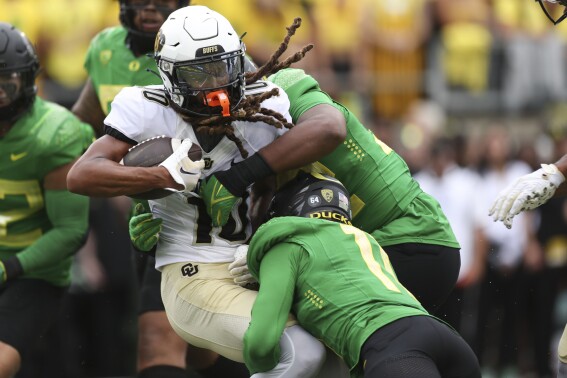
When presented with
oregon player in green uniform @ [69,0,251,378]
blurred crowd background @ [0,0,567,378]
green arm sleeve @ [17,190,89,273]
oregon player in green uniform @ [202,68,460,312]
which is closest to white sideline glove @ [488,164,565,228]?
oregon player in green uniform @ [202,68,460,312]

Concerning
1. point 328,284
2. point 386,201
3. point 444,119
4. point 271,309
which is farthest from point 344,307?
point 444,119

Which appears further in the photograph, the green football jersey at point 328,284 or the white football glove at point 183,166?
the white football glove at point 183,166

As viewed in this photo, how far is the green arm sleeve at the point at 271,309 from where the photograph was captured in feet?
14.0

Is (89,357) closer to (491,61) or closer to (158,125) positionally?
(158,125)

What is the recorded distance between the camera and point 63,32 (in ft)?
35.3

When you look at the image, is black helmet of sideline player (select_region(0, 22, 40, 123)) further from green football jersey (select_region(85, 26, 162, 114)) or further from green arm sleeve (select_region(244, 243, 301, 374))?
green arm sleeve (select_region(244, 243, 301, 374))

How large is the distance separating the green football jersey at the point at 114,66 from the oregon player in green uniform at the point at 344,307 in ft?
7.12

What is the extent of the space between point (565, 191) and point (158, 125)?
1848 mm

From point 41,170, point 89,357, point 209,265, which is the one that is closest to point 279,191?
point 209,265

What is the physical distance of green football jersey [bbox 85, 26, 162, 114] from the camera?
21.1 ft

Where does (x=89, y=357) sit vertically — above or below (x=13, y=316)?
below

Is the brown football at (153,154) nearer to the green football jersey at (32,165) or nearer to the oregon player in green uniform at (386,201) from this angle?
the oregon player in green uniform at (386,201)

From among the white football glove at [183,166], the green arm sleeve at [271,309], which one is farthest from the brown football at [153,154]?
the green arm sleeve at [271,309]

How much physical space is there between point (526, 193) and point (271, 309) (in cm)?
149
